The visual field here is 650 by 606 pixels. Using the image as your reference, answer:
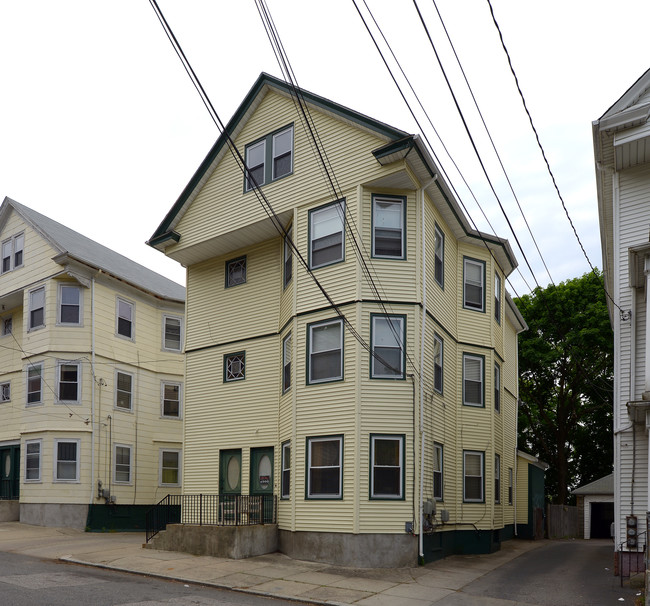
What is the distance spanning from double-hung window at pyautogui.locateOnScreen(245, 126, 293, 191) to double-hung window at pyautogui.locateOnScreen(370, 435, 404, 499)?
25.5ft

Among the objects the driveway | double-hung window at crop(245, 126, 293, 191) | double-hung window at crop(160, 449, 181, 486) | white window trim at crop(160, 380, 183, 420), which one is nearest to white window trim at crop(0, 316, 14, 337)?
white window trim at crop(160, 380, 183, 420)

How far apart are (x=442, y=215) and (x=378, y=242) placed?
3.03 metres

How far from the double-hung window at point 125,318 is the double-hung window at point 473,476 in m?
14.2

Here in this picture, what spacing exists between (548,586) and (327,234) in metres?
9.65

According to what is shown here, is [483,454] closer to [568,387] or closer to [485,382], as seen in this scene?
[485,382]


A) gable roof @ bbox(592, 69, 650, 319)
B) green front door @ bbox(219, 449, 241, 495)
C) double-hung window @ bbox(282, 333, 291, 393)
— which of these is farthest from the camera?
green front door @ bbox(219, 449, 241, 495)

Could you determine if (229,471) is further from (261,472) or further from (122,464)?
(122,464)

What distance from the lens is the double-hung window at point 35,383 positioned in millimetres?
26734

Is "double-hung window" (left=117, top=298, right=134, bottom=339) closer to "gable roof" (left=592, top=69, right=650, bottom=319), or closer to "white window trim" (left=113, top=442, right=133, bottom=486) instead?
"white window trim" (left=113, top=442, right=133, bottom=486)

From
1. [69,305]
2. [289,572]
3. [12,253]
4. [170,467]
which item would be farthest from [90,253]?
[289,572]

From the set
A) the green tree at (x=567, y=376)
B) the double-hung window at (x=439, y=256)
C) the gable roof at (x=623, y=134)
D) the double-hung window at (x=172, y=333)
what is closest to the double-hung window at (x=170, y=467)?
the double-hung window at (x=172, y=333)

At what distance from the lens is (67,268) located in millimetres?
26156

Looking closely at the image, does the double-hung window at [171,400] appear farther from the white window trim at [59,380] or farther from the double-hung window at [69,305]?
the double-hung window at [69,305]

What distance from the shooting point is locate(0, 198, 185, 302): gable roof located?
2747 centimetres
